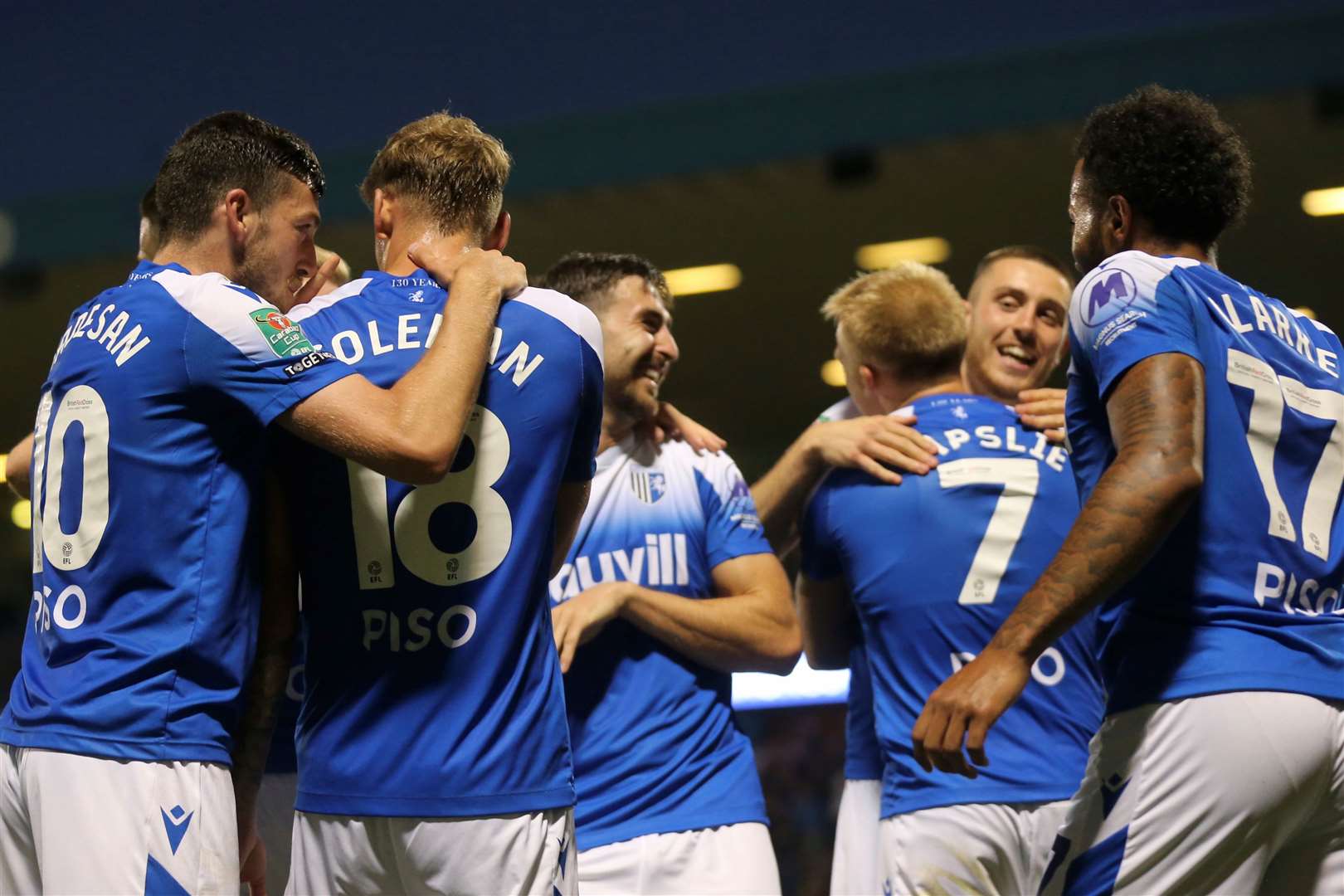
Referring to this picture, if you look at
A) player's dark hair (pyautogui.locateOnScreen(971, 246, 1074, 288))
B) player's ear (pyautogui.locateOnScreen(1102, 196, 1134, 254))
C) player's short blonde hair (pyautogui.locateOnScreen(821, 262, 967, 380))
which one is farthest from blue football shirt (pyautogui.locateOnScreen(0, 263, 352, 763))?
player's dark hair (pyautogui.locateOnScreen(971, 246, 1074, 288))

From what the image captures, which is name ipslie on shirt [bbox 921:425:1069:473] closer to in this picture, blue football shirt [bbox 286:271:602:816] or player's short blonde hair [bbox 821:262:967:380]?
player's short blonde hair [bbox 821:262:967:380]

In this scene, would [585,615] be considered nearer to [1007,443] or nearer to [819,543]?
[819,543]

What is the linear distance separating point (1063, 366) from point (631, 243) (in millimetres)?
4952

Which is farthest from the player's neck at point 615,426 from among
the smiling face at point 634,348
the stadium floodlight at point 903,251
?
the stadium floodlight at point 903,251

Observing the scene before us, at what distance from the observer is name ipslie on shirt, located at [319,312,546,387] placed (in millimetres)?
2990

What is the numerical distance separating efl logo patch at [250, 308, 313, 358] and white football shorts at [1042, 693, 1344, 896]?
1789 mm

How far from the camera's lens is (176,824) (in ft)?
8.64

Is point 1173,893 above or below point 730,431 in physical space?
below

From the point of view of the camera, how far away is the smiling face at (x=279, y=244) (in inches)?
122

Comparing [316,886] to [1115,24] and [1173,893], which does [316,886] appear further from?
[1115,24]

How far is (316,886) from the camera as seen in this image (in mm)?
2854

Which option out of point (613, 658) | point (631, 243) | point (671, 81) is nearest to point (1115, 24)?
point (671, 81)

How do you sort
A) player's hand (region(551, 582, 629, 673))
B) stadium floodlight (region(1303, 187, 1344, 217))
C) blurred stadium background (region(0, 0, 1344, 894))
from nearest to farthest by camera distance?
player's hand (region(551, 582, 629, 673)) < blurred stadium background (region(0, 0, 1344, 894)) < stadium floodlight (region(1303, 187, 1344, 217))

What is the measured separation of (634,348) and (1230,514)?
2.07 metres
